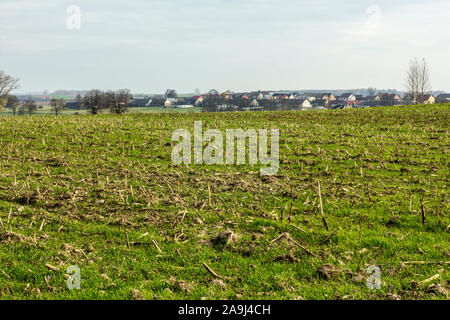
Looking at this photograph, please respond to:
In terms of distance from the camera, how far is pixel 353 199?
39.7 feet

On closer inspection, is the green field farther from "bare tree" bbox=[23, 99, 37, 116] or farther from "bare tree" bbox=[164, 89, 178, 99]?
"bare tree" bbox=[164, 89, 178, 99]

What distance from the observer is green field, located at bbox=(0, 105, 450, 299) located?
23.4 ft

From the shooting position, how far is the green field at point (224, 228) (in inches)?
281

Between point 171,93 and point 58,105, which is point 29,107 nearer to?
point 58,105

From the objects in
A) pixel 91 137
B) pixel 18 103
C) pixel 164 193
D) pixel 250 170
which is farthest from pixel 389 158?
pixel 18 103

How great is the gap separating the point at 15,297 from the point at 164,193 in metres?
6.38

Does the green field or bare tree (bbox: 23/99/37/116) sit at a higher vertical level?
bare tree (bbox: 23/99/37/116)

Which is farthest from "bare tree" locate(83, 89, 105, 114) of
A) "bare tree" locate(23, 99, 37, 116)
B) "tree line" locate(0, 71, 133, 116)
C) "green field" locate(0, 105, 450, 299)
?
"green field" locate(0, 105, 450, 299)

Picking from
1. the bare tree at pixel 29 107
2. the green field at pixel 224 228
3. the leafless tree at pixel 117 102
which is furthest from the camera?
the bare tree at pixel 29 107

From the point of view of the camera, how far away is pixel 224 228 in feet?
32.1

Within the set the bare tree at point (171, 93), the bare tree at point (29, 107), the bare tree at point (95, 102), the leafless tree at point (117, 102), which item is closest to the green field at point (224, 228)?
the bare tree at point (95, 102)

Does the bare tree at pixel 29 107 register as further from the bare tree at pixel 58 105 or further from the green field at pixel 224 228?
the green field at pixel 224 228

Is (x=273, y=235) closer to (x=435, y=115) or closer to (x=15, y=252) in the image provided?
(x=15, y=252)

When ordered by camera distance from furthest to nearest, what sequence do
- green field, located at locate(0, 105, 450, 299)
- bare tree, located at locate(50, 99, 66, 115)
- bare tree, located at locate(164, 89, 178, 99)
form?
1. bare tree, located at locate(164, 89, 178, 99)
2. bare tree, located at locate(50, 99, 66, 115)
3. green field, located at locate(0, 105, 450, 299)
